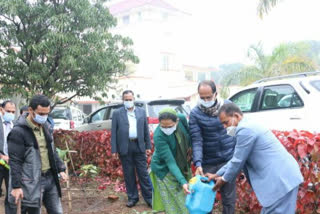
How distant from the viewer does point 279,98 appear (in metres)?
6.37

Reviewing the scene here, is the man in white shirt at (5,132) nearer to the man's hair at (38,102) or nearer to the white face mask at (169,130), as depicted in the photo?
the man's hair at (38,102)

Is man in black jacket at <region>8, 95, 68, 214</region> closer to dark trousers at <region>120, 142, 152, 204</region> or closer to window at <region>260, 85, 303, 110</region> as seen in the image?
dark trousers at <region>120, 142, 152, 204</region>

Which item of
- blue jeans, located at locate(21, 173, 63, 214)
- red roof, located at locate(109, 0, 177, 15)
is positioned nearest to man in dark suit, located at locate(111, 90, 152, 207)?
blue jeans, located at locate(21, 173, 63, 214)

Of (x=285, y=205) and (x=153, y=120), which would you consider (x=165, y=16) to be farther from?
(x=285, y=205)

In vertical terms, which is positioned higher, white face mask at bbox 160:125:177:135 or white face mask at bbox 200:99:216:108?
white face mask at bbox 200:99:216:108

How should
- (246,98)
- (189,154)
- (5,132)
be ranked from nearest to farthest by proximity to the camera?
(189,154) < (5,132) < (246,98)

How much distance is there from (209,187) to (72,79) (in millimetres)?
5696

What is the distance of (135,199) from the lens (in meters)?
5.52

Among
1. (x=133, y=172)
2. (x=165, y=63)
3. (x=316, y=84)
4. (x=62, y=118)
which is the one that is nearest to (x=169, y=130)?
(x=133, y=172)

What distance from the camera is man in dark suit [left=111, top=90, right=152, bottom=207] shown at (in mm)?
5500

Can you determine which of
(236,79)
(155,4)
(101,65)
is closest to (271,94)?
(101,65)

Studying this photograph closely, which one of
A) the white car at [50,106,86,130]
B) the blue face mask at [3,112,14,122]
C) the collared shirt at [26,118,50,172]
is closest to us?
the collared shirt at [26,118,50,172]

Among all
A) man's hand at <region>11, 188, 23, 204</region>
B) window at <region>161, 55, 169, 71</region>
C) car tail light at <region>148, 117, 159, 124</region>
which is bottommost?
man's hand at <region>11, 188, 23, 204</region>

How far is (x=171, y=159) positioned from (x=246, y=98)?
3809 millimetres
